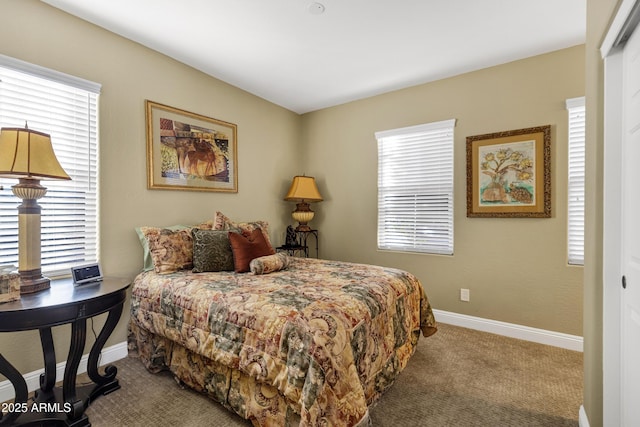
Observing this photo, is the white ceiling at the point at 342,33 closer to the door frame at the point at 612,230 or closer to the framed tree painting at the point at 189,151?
the framed tree painting at the point at 189,151

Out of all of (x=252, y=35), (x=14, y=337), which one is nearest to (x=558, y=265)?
(x=252, y=35)

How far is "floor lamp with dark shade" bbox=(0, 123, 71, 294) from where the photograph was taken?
161 cm

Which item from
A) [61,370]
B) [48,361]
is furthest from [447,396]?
[61,370]

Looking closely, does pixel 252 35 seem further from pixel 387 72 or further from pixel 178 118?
pixel 387 72

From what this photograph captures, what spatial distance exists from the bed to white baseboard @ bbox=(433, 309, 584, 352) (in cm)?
88

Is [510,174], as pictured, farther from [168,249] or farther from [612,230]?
[168,249]

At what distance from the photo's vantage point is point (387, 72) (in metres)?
3.15


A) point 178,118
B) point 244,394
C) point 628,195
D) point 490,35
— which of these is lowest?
point 244,394

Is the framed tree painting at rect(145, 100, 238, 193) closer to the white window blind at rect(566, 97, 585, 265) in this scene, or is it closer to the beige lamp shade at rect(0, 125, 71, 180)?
the beige lamp shade at rect(0, 125, 71, 180)

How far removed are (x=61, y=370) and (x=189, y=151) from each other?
2.03 m

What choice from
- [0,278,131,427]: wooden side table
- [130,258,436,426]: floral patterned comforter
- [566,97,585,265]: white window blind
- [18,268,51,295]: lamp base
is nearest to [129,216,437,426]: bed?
[130,258,436,426]: floral patterned comforter

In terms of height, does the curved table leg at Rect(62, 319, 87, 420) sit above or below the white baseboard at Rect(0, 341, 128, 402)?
above

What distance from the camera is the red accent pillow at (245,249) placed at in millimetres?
2475

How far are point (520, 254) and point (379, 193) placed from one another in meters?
1.61
